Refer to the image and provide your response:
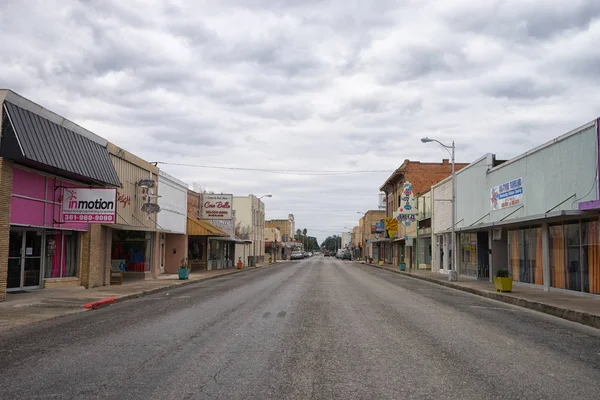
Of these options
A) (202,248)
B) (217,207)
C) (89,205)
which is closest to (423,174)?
(217,207)

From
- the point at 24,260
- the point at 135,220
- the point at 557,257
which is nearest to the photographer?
the point at 24,260

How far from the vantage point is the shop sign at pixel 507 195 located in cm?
2506

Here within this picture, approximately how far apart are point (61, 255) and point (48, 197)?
9.56 ft

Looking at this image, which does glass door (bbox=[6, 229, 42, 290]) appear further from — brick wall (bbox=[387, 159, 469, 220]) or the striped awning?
brick wall (bbox=[387, 159, 469, 220])

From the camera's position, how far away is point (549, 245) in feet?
73.5

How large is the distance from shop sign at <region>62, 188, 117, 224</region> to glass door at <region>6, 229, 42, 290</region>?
136 centimetres

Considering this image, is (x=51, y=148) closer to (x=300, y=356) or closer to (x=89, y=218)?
(x=89, y=218)

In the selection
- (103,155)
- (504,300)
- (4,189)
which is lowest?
(504,300)

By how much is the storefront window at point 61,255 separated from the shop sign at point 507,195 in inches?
779

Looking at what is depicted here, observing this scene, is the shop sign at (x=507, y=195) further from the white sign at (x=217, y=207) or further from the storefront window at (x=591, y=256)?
the white sign at (x=217, y=207)

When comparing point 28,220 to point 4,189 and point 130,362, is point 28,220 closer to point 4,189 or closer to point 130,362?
point 4,189

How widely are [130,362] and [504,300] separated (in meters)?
15.4

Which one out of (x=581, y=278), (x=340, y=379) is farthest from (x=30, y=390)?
(x=581, y=278)

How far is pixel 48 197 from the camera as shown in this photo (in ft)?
63.0
